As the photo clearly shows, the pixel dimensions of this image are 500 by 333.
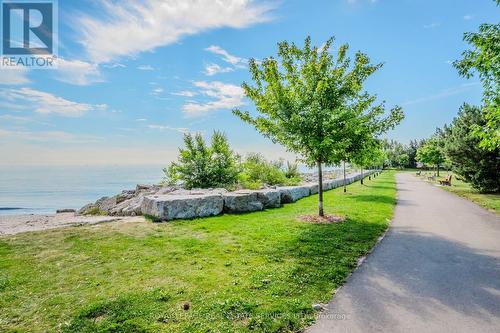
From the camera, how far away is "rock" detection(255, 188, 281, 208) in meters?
12.9

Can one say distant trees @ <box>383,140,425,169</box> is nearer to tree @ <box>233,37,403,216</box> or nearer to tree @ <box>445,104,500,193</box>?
tree @ <box>445,104,500,193</box>

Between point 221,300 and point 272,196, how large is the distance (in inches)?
355

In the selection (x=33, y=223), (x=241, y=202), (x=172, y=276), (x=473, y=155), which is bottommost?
(x=172, y=276)

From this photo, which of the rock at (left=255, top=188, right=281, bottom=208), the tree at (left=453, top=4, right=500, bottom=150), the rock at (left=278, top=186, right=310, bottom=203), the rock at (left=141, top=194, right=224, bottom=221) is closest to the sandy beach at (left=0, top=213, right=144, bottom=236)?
the rock at (left=141, top=194, right=224, bottom=221)

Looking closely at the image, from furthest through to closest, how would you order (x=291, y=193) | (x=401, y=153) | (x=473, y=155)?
(x=401, y=153) → (x=473, y=155) → (x=291, y=193)

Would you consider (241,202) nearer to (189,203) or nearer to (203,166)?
(189,203)

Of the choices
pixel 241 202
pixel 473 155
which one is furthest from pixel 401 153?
pixel 241 202

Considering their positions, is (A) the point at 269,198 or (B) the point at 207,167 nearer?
(A) the point at 269,198

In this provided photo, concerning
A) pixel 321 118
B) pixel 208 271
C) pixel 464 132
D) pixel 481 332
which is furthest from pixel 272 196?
pixel 464 132

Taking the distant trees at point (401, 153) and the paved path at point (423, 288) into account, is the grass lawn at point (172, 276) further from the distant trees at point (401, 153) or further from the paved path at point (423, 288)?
the distant trees at point (401, 153)

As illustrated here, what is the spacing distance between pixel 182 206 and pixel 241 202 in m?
2.60

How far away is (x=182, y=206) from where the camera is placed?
10.3 m

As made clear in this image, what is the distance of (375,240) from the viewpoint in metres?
8.08

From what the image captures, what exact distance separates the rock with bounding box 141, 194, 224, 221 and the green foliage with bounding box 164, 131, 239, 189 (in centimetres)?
514
